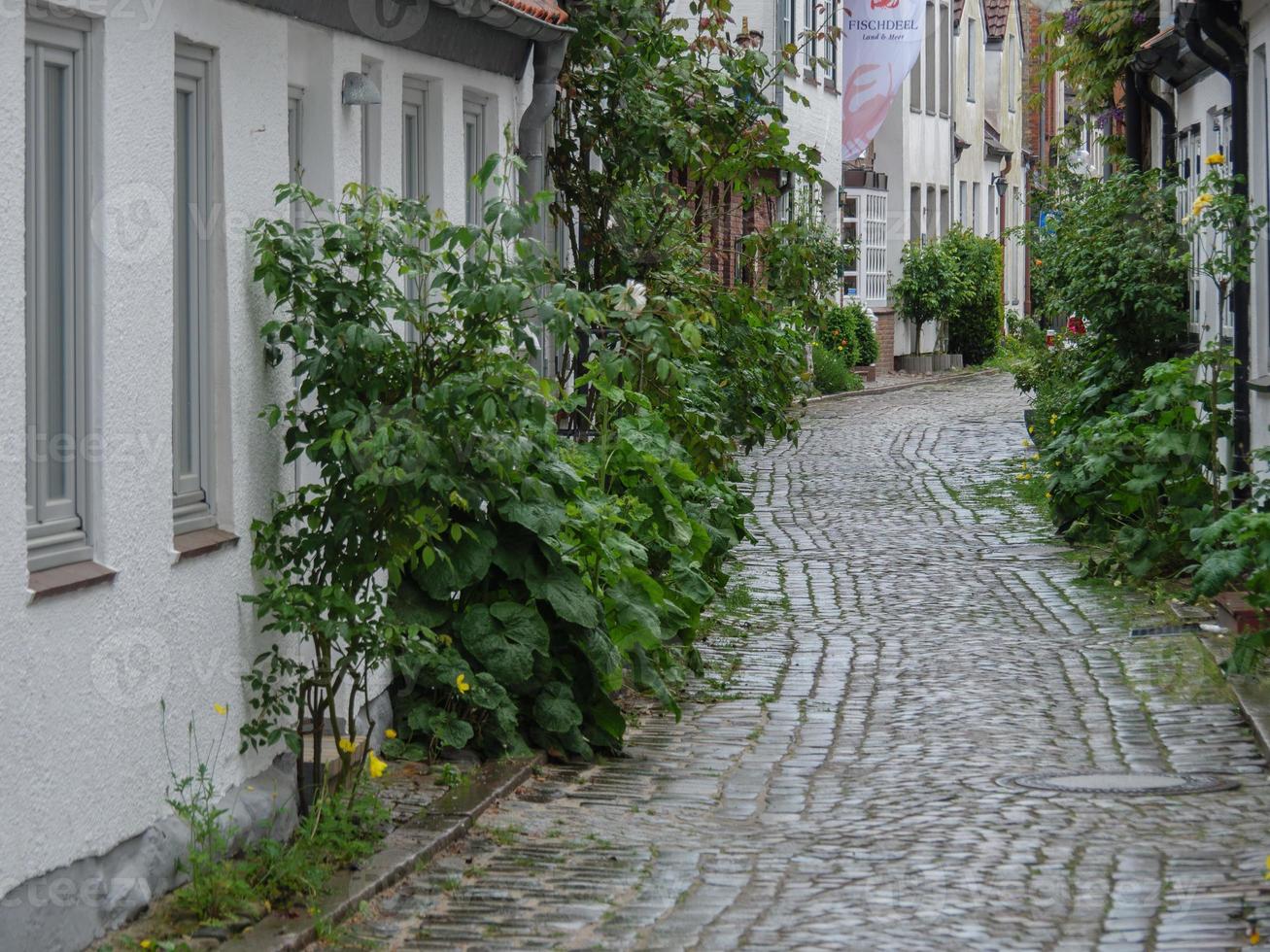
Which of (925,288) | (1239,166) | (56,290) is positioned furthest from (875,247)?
(56,290)

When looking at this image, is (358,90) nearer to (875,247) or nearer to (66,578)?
(66,578)

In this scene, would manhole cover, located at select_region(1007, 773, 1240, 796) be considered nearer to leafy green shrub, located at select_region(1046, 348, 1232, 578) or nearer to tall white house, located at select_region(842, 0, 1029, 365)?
leafy green shrub, located at select_region(1046, 348, 1232, 578)

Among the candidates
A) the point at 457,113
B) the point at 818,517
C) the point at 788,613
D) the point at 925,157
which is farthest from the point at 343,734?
the point at 925,157

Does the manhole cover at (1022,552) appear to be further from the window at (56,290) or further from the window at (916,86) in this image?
the window at (916,86)

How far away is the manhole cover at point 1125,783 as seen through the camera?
7.94 m

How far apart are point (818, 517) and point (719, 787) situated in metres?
9.65

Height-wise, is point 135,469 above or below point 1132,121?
below

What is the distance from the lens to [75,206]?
5551 mm

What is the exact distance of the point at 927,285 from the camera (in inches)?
1476

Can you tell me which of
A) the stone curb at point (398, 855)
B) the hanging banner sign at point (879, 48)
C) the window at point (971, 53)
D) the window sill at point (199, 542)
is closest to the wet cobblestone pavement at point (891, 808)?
the stone curb at point (398, 855)

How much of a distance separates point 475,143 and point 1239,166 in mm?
5397

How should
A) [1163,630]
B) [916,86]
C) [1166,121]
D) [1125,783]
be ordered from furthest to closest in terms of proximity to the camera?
[916,86]
[1166,121]
[1163,630]
[1125,783]

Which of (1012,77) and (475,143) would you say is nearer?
(475,143)

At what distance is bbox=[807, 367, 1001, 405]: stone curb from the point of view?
31388 mm
